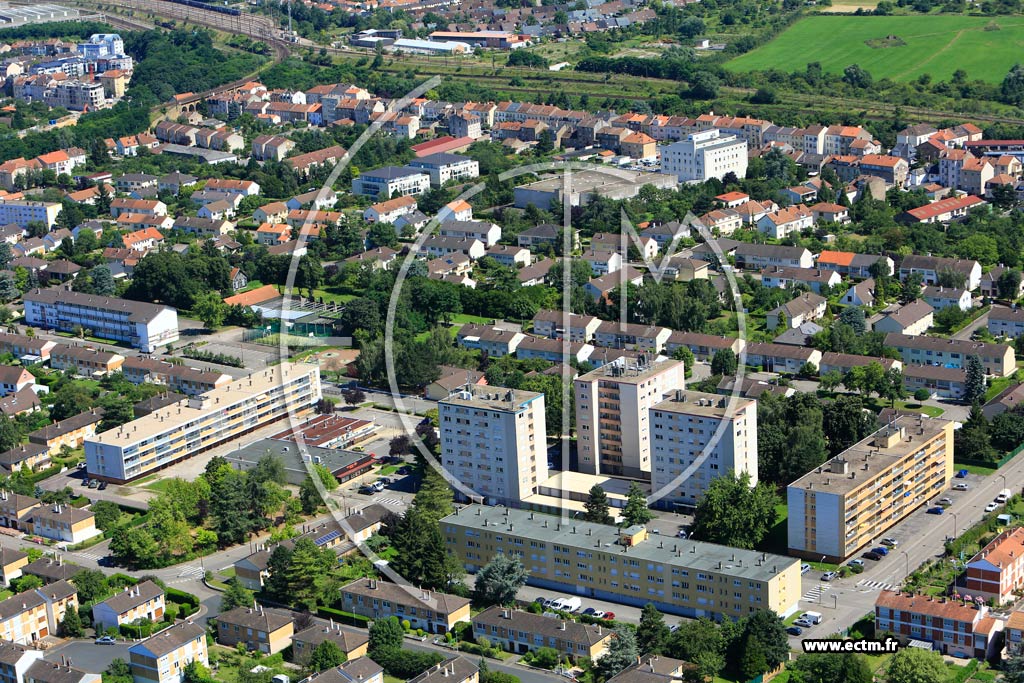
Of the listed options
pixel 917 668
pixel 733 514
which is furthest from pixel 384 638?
pixel 917 668

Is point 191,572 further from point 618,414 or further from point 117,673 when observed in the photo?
point 618,414

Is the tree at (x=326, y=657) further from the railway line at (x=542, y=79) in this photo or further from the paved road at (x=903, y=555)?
the railway line at (x=542, y=79)

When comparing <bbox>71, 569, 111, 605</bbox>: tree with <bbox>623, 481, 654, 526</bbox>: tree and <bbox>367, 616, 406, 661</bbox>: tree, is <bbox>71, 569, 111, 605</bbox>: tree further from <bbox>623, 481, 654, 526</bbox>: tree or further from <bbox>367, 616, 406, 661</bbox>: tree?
Result: <bbox>623, 481, 654, 526</bbox>: tree

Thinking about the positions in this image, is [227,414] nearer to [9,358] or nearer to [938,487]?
[9,358]

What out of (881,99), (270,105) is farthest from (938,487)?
(270,105)

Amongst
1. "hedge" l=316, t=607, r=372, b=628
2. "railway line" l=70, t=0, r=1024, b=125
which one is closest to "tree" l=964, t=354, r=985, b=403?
"hedge" l=316, t=607, r=372, b=628
